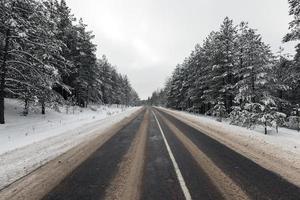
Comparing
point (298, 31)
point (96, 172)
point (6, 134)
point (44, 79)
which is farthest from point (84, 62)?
point (96, 172)

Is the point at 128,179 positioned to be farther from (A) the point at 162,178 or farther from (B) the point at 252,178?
(B) the point at 252,178

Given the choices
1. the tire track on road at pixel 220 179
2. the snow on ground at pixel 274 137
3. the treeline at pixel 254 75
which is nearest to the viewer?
the tire track on road at pixel 220 179

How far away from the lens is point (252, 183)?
5.69 meters

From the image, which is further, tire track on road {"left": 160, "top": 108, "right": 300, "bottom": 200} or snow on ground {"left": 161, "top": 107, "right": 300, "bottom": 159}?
snow on ground {"left": 161, "top": 107, "right": 300, "bottom": 159}

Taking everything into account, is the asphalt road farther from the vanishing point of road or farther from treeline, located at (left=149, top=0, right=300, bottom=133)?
treeline, located at (left=149, top=0, right=300, bottom=133)

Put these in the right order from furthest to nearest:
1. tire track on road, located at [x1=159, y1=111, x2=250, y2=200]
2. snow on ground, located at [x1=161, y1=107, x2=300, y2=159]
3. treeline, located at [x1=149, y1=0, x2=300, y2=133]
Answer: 1. treeline, located at [x1=149, y1=0, x2=300, y2=133]
2. snow on ground, located at [x1=161, y1=107, x2=300, y2=159]
3. tire track on road, located at [x1=159, y1=111, x2=250, y2=200]

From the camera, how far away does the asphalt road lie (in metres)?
5.00

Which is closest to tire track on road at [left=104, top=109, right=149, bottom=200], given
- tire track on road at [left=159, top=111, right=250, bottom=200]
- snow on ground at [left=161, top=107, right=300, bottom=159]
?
tire track on road at [left=159, top=111, right=250, bottom=200]

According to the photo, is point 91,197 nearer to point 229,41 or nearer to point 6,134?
point 6,134

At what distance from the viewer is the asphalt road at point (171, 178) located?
16.4 ft

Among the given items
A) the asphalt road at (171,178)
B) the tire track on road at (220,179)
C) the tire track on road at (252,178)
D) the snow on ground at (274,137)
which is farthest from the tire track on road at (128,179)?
the snow on ground at (274,137)

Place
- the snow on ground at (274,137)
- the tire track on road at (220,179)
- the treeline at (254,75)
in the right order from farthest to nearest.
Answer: the treeline at (254,75), the snow on ground at (274,137), the tire track on road at (220,179)

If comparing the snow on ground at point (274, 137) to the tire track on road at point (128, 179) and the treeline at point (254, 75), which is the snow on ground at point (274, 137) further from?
the tire track on road at point (128, 179)

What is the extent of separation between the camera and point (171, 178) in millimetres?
6047
